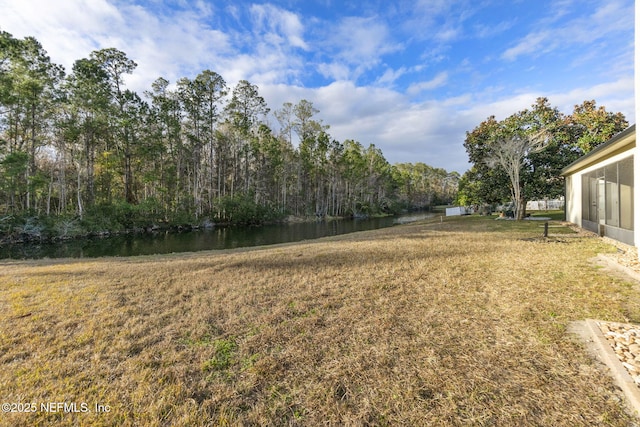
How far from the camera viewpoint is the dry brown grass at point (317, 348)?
68.8 inches

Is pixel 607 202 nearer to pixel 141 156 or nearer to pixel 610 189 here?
pixel 610 189

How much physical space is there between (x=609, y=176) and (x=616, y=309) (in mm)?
7455

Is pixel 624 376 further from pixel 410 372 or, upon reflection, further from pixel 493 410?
pixel 410 372

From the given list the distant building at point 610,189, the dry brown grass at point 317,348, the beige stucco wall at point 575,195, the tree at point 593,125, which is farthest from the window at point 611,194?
the tree at point 593,125

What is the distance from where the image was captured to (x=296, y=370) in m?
2.19

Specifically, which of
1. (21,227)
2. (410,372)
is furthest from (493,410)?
Result: (21,227)

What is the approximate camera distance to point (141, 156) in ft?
75.5

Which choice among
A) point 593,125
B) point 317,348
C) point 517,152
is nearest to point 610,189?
point 517,152

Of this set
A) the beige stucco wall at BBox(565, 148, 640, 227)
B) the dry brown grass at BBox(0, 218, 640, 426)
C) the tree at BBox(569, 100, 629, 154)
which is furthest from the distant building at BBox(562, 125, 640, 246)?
the tree at BBox(569, 100, 629, 154)

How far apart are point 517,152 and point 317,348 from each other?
16.7 m

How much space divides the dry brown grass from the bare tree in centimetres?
1149

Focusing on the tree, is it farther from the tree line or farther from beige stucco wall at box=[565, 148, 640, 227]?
beige stucco wall at box=[565, 148, 640, 227]

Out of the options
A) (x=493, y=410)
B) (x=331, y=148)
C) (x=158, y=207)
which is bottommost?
(x=493, y=410)

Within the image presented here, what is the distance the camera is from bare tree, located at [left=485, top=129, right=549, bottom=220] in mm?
14250
